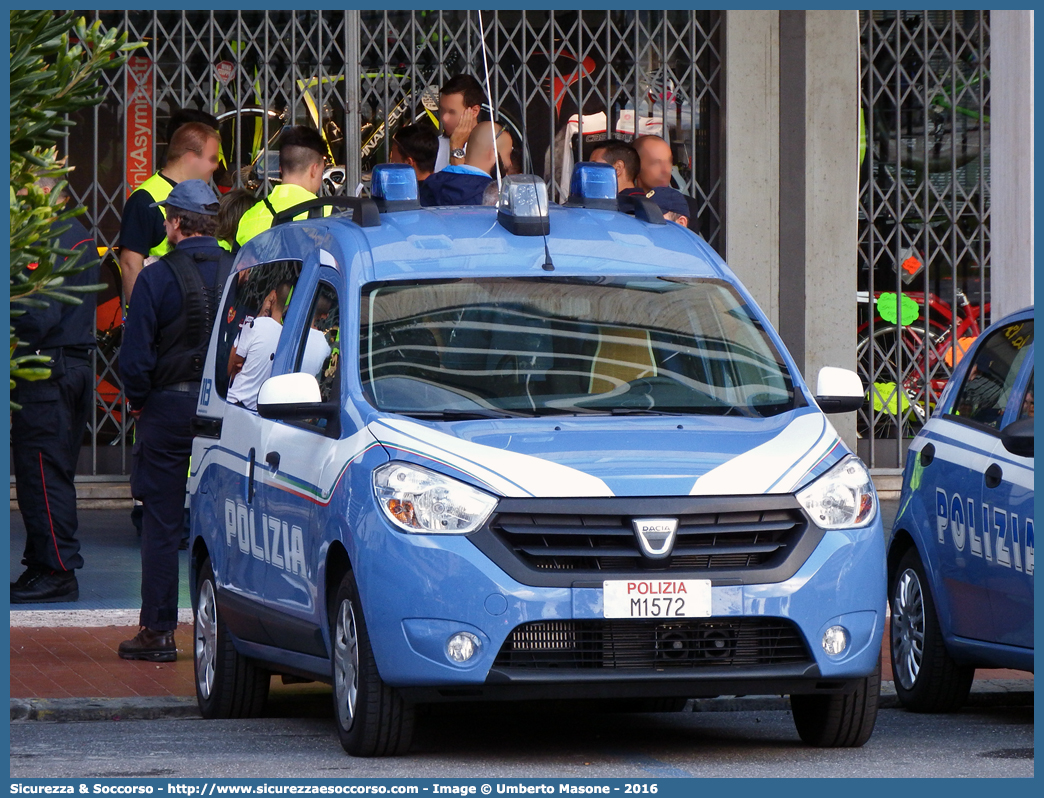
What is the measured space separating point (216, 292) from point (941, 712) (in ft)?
12.4

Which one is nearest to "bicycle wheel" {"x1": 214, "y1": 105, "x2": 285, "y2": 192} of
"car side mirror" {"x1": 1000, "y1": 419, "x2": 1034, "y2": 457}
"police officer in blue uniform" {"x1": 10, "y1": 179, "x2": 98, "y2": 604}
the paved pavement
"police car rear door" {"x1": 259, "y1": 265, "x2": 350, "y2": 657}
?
"police officer in blue uniform" {"x1": 10, "y1": 179, "x2": 98, "y2": 604}

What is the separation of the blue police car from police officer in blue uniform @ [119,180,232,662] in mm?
3244

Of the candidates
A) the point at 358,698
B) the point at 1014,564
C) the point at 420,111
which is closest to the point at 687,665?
the point at 358,698

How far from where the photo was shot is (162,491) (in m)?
8.84

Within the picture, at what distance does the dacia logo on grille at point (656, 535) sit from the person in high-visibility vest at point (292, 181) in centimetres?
500

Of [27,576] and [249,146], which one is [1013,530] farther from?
[249,146]

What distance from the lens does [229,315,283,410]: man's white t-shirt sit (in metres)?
7.91

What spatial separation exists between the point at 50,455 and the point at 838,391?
192 inches

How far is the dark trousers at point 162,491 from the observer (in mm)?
8820

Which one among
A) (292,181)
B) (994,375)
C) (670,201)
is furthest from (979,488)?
(292,181)

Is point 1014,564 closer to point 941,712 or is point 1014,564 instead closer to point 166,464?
point 941,712

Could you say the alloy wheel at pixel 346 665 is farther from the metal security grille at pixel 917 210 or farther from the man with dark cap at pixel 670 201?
the metal security grille at pixel 917 210

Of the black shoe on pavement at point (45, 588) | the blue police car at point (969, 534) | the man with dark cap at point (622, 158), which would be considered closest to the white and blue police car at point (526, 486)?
the blue police car at point (969, 534)

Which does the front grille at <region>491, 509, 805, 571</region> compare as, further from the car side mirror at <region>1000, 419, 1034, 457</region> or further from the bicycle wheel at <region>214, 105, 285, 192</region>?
the bicycle wheel at <region>214, 105, 285, 192</region>
